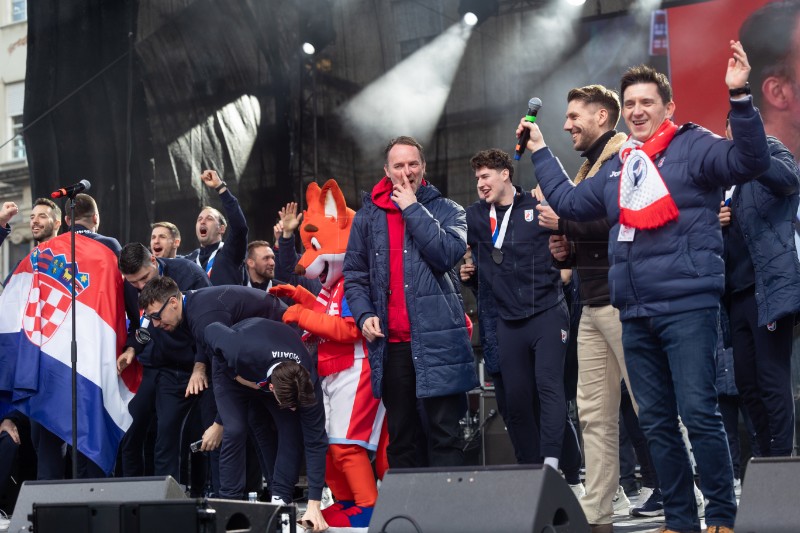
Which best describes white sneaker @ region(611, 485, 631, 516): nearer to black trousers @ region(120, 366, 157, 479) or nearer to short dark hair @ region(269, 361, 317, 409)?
short dark hair @ region(269, 361, 317, 409)

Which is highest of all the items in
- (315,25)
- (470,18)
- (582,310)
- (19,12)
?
(19,12)

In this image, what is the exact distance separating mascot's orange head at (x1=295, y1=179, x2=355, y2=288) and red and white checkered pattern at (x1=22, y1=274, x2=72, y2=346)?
185cm

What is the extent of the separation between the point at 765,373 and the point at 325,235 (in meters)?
2.09

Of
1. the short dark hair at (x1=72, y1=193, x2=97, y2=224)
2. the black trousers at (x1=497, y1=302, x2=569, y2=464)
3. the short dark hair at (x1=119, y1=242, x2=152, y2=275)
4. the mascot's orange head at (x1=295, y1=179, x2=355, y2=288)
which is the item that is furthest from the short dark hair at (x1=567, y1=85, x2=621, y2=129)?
the short dark hair at (x1=72, y1=193, x2=97, y2=224)

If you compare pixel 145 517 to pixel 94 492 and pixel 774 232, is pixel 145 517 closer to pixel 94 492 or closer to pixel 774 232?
pixel 94 492

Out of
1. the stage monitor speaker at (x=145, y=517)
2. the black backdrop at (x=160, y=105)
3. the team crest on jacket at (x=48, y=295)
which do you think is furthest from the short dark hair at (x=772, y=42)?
the stage monitor speaker at (x=145, y=517)

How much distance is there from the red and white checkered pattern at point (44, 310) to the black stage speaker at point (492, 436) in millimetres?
2787

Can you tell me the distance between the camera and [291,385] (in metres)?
4.52

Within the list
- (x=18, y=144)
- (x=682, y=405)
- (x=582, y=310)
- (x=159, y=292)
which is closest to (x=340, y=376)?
(x=159, y=292)

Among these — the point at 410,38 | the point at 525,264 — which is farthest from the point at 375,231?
the point at 410,38

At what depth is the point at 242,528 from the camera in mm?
3408

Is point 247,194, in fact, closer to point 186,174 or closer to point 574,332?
point 186,174

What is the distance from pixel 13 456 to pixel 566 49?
497 centimetres

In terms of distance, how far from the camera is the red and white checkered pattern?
6.16 meters
